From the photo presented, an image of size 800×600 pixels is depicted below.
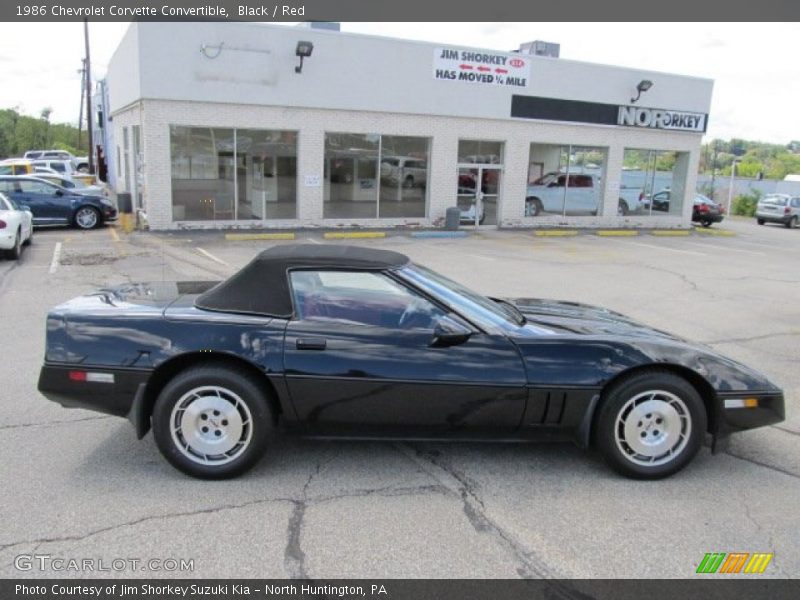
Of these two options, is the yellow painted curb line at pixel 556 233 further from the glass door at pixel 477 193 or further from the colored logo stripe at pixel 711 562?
the colored logo stripe at pixel 711 562

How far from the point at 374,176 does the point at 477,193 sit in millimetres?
3648

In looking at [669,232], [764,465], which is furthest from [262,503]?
[669,232]

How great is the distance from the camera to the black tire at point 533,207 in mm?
22781

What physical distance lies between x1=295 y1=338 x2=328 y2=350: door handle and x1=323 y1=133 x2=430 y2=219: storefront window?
52.6ft

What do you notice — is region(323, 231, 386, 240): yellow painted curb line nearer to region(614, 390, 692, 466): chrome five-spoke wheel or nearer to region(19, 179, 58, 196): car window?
region(19, 179, 58, 196): car window

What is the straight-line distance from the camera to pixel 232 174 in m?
18.6

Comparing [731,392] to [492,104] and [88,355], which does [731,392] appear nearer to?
[88,355]

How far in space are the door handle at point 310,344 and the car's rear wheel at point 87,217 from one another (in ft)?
54.5

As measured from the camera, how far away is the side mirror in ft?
12.9

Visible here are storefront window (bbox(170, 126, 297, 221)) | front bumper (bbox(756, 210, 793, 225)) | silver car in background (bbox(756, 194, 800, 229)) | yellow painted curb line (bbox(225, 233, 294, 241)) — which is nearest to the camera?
yellow painted curb line (bbox(225, 233, 294, 241))

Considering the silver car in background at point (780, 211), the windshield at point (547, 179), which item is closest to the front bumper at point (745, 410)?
the windshield at point (547, 179)

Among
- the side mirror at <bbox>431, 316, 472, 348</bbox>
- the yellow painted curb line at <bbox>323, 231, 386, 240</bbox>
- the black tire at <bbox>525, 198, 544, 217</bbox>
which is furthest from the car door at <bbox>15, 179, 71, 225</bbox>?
the side mirror at <bbox>431, 316, 472, 348</bbox>

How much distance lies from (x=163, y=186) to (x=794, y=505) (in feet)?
54.9

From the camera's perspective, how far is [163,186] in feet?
57.6
